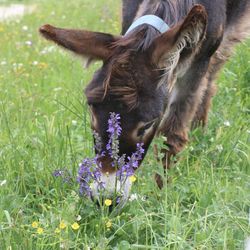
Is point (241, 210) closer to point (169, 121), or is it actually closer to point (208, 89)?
point (169, 121)

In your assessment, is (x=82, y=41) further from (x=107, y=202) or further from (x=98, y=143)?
(x=107, y=202)

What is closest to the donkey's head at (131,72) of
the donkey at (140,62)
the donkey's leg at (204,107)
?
the donkey at (140,62)

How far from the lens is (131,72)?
3305 millimetres

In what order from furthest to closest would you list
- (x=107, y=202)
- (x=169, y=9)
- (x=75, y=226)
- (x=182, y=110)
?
1. (x=182, y=110)
2. (x=169, y=9)
3. (x=107, y=202)
4. (x=75, y=226)

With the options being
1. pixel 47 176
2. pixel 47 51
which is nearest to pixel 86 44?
pixel 47 176

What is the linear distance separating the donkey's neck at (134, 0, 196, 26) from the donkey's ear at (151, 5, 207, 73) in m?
0.24

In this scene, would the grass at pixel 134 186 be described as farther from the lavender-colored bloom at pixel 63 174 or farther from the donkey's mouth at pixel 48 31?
the donkey's mouth at pixel 48 31

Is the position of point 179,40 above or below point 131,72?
above

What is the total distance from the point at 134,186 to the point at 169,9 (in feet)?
3.47

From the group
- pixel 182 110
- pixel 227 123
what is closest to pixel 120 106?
pixel 182 110

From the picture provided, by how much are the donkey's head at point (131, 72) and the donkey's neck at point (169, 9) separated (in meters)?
0.21

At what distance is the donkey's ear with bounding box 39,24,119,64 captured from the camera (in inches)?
133

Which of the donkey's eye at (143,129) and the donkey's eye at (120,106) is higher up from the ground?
the donkey's eye at (120,106)

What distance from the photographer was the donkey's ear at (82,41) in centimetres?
337
